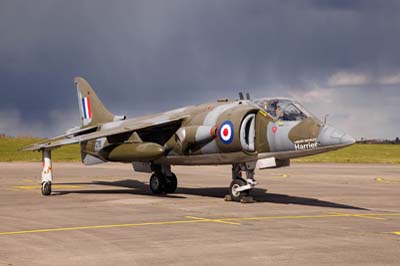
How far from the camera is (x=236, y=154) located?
2036 cm

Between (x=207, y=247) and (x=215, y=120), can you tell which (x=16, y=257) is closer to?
(x=207, y=247)

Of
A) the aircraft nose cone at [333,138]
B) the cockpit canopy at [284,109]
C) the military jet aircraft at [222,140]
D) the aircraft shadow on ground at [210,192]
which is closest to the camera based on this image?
the aircraft nose cone at [333,138]

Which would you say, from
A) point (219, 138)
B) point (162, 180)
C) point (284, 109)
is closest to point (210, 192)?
point (162, 180)

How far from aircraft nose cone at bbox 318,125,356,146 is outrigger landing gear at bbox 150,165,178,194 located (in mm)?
8063

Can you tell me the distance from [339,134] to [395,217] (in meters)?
2.87

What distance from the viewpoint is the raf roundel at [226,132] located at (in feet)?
66.6

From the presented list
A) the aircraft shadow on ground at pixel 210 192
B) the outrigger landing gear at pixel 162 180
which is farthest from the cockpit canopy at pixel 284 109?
the outrigger landing gear at pixel 162 180

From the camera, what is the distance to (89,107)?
94.1 feet

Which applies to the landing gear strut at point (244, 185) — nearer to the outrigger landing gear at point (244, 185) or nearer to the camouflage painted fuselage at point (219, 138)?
the outrigger landing gear at point (244, 185)

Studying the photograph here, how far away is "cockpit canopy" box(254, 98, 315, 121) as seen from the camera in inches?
768

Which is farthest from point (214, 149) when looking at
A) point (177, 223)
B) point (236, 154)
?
point (177, 223)

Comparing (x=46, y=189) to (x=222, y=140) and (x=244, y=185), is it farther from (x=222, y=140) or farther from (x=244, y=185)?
(x=244, y=185)

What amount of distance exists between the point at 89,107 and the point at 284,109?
39.2ft

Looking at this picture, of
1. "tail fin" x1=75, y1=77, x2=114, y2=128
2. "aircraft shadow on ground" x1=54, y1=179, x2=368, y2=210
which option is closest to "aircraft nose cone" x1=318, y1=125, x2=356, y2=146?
"aircraft shadow on ground" x1=54, y1=179, x2=368, y2=210
